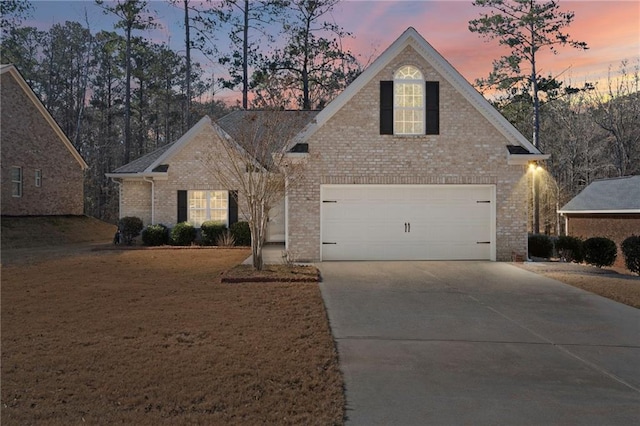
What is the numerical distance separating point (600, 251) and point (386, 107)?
824cm

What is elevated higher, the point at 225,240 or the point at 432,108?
the point at 432,108

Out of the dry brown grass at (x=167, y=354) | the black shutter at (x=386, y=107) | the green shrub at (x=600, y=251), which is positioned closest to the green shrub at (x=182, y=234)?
the dry brown grass at (x=167, y=354)

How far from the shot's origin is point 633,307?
8.45 m

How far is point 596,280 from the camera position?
11055 millimetres

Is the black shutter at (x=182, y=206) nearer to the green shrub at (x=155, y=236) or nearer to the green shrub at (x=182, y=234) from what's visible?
the green shrub at (x=182, y=234)

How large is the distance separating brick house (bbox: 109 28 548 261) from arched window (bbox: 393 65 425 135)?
0.03 m

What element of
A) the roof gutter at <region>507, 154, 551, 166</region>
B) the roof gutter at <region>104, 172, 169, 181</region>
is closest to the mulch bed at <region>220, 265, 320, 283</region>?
the roof gutter at <region>507, 154, 551, 166</region>

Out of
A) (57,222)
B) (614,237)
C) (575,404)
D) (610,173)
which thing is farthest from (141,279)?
(610,173)

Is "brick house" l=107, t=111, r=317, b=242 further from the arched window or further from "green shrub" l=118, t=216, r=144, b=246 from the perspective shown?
the arched window

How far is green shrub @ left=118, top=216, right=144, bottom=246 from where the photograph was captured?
769 inches

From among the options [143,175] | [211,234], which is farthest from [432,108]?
[143,175]

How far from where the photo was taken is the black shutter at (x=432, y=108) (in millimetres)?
13812

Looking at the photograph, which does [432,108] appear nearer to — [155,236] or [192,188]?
[192,188]

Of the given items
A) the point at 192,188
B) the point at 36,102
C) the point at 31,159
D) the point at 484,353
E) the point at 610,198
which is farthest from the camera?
the point at 36,102
